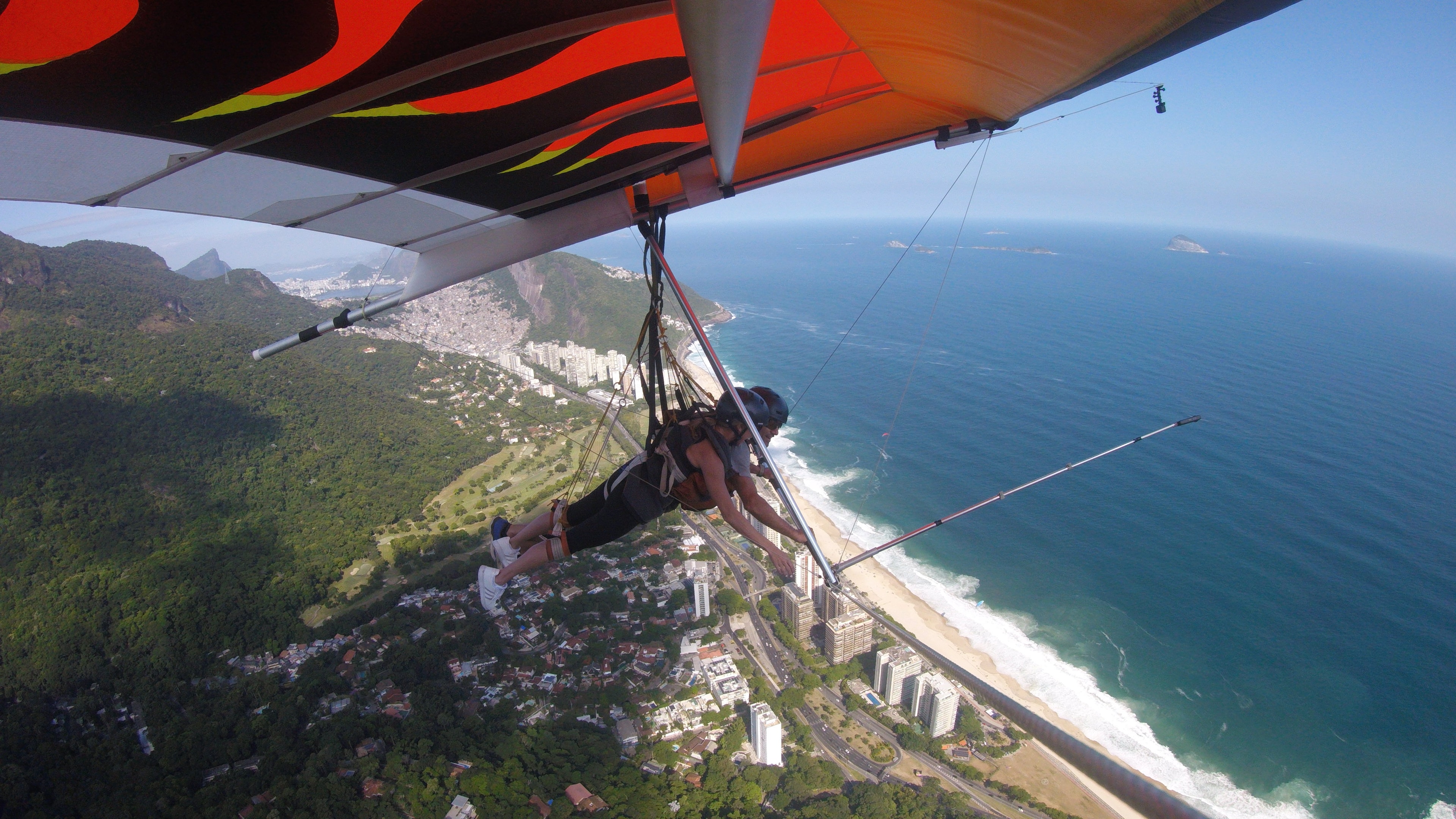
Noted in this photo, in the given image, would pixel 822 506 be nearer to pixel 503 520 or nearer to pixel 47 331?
pixel 503 520

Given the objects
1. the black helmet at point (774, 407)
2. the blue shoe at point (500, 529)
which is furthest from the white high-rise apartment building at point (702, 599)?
the black helmet at point (774, 407)

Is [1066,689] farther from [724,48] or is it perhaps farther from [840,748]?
[724,48]

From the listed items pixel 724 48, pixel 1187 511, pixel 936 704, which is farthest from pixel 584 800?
pixel 1187 511

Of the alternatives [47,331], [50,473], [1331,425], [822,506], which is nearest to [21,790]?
[50,473]

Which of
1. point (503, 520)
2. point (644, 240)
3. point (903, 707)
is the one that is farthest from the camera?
point (903, 707)

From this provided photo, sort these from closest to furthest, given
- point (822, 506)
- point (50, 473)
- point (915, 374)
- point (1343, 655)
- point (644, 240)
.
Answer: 1. point (644, 240)
2. point (1343, 655)
3. point (50, 473)
4. point (822, 506)
5. point (915, 374)

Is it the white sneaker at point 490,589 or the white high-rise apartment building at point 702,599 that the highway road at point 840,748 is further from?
the white sneaker at point 490,589
